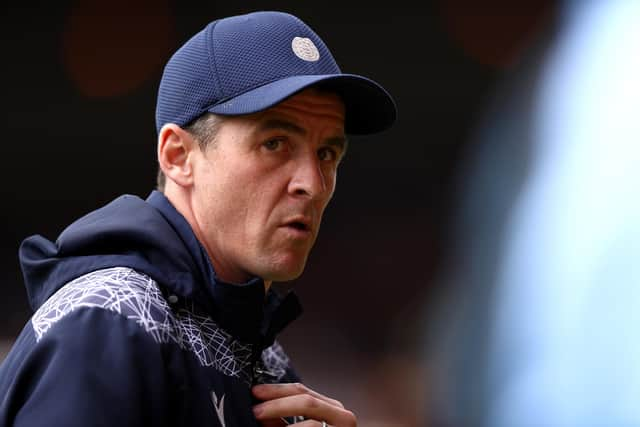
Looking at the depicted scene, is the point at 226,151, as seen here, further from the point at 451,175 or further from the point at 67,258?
the point at 451,175

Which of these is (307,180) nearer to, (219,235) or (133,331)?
(219,235)

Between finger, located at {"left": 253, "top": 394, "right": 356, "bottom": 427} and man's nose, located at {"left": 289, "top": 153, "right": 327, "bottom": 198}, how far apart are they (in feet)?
1.16

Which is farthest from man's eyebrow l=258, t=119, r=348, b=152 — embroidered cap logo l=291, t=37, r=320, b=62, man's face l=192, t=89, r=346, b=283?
embroidered cap logo l=291, t=37, r=320, b=62

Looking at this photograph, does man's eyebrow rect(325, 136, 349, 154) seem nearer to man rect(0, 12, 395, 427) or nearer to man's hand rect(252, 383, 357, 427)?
man rect(0, 12, 395, 427)

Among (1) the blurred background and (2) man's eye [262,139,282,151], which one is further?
(1) the blurred background

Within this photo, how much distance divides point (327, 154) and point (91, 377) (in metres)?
0.66

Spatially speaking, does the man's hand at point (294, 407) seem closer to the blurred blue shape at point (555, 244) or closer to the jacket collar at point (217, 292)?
the jacket collar at point (217, 292)

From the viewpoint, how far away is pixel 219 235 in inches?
58.2

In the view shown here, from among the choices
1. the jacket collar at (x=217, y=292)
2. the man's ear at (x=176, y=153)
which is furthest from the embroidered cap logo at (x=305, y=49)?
the jacket collar at (x=217, y=292)

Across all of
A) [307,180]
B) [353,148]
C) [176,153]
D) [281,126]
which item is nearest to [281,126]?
[281,126]

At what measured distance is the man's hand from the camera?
141 centimetres

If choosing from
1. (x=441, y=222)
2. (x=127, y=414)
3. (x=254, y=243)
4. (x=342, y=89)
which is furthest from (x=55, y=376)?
(x=441, y=222)

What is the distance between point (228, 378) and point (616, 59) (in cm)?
251

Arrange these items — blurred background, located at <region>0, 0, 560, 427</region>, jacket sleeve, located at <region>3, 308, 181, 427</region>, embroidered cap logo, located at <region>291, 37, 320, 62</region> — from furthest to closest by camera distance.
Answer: blurred background, located at <region>0, 0, 560, 427</region> < embroidered cap logo, located at <region>291, 37, 320, 62</region> < jacket sleeve, located at <region>3, 308, 181, 427</region>
